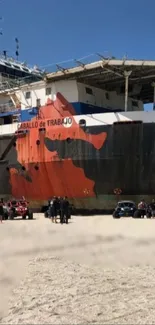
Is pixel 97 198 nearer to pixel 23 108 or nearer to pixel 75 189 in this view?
pixel 75 189

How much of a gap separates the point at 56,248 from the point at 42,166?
1818cm

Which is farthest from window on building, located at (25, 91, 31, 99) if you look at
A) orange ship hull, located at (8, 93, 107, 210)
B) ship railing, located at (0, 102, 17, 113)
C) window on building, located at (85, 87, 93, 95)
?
window on building, located at (85, 87, 93, 95)

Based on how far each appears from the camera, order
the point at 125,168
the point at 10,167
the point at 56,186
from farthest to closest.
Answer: the point at 10,167
the point at 56,186
the point at 125,168

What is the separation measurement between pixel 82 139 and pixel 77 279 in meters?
21.0

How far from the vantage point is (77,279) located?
31.9ft

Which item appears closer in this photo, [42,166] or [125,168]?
[125,168]

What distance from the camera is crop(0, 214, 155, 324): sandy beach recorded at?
7.33 metres

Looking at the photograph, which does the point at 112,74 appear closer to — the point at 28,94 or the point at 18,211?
the point at 28,94

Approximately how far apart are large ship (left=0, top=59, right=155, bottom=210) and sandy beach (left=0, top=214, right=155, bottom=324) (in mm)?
12408

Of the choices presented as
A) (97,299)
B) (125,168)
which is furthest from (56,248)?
(125,168)

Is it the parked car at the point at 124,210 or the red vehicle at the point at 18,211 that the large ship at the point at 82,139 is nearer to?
the parked car at the point at 124,210

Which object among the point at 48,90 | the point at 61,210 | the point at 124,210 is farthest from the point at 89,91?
the point at 61,210

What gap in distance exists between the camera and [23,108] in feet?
119

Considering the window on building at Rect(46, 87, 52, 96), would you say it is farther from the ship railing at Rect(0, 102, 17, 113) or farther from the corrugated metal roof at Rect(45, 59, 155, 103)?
the ship railing at Rect(0, 102, 17, 113)
